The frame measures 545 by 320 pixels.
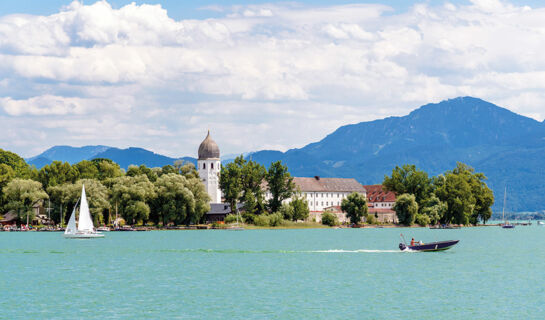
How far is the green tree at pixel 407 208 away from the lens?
6245 inches

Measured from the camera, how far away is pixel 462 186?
170 metres

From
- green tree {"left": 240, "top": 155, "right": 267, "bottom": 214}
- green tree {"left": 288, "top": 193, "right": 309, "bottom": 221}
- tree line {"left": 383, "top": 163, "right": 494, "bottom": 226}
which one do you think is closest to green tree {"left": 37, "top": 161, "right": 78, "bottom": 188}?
green tree {"left": 240, "top": 155, "right": 267, "bottom": 214}

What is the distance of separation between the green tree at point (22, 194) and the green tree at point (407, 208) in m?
76.3

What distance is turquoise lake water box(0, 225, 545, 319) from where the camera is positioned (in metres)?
41.1

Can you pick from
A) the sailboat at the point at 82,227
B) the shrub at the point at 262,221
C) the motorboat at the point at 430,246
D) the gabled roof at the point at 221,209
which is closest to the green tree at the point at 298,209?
the shrub at the point at 262,221

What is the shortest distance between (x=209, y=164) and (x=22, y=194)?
6904 cm

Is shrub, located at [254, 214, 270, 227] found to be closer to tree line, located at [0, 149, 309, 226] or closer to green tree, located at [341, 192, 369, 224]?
tree line, located at [0, 149, 309, 226]

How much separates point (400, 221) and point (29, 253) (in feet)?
329

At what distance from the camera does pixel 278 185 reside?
15312cm

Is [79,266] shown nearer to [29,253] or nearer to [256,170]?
[29,253]

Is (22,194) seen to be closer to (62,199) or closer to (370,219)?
(62,199)

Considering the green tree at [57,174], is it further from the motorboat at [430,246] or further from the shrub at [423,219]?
the motorboat at [430,246]

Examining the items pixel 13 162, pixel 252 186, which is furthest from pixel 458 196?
pixel 13 162

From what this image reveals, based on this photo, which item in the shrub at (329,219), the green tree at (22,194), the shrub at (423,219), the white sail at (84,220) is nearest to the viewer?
the white sail at (84,220)
